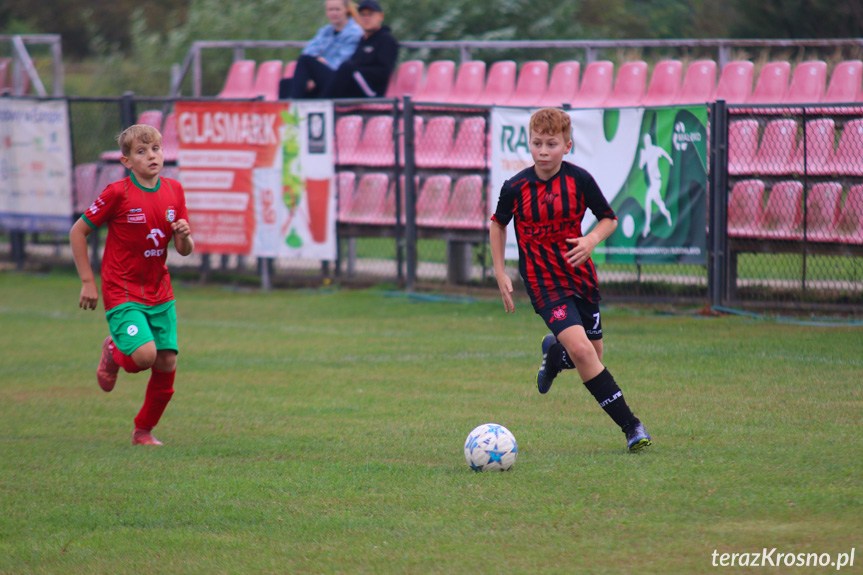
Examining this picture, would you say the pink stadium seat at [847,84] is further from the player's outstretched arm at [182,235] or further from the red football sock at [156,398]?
the red football sock at [156,398]

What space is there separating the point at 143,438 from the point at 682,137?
6.39 m

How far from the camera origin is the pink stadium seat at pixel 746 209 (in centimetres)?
999

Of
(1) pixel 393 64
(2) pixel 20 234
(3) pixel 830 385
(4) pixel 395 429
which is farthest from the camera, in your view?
(2) pixel 20 234

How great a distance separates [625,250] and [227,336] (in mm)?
4234

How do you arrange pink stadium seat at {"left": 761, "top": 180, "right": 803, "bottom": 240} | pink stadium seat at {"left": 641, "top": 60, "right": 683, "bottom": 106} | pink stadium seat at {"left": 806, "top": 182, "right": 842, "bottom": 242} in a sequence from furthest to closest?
pink stadium seat at {"left": 641, "top": 60, "right": 683, "bottom": 106} < pink stadium seat at {"left": 761, "top": 180, "right": 803, "bottom": 240} < pink stadium seat at {"left": 806, "top": 182, "right": 842, "bottom": 242}

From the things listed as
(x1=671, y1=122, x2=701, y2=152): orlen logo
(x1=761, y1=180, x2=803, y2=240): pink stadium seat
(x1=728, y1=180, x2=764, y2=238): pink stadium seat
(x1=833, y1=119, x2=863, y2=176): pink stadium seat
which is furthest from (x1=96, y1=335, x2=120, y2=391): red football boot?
(x1=833, y1=119, x2=863, y2=176): pink stadium seat

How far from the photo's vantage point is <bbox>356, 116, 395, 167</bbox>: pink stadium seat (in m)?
12.5

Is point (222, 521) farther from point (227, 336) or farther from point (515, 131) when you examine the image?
point (515, 131)

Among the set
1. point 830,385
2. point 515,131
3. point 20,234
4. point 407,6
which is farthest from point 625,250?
point 407,6

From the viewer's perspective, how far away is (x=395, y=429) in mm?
6188

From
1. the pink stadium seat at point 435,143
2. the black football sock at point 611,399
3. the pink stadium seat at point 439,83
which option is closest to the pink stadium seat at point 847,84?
the pink stadium seat at point 435,143

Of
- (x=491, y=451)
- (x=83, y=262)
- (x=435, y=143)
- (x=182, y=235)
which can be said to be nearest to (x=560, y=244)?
(x=491, y=451)

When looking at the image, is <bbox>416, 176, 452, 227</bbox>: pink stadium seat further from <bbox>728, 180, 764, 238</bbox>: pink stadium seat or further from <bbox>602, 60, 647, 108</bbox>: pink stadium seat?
<bbox>728, 180, 764, 238</bbox>: pink stadium seat

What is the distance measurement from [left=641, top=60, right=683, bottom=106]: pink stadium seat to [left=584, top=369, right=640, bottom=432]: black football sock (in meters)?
7.70
